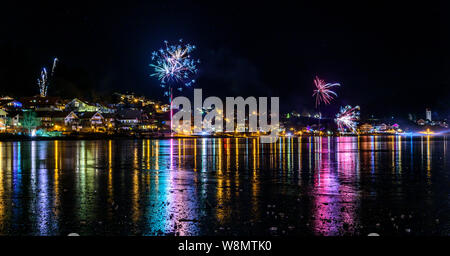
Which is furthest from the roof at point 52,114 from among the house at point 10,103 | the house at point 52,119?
the house at point 10,103

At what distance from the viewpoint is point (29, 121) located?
10269 cm

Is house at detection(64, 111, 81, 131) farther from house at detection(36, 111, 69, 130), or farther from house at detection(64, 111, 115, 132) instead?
house at detection(36, 111, 69, 130)

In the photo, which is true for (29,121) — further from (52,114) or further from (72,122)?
(72,122)

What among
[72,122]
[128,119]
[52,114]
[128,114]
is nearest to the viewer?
[52,114]

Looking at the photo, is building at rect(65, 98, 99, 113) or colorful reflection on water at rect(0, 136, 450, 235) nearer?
colorful reflection on water at rect(0, 136, 450, 235)

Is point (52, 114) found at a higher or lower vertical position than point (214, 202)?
higher

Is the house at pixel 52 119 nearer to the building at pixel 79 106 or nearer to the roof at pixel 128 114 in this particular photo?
the building at pixel 79 106

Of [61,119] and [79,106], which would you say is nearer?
[61,119]

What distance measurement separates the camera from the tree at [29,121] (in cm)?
10225

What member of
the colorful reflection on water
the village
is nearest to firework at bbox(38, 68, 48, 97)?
the village

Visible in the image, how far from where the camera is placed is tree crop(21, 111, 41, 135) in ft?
335

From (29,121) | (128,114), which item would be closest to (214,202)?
(29,121)
